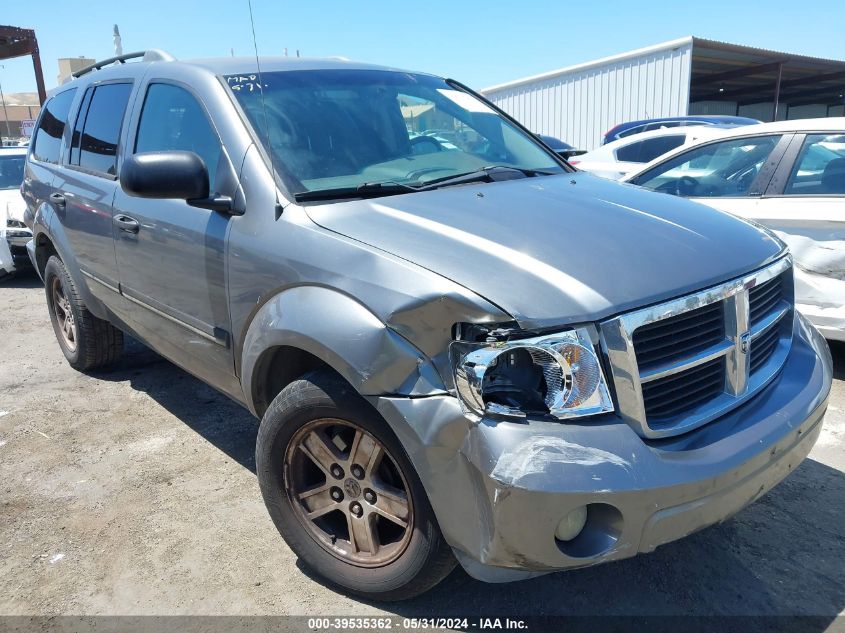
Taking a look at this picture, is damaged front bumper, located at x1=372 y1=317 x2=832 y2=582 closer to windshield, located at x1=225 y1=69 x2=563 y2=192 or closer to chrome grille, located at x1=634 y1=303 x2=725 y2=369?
chrome grille, located at x1=634 y1=303 x2=725 y2=369

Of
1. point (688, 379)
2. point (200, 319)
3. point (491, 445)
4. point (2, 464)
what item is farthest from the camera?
point (2, 464)

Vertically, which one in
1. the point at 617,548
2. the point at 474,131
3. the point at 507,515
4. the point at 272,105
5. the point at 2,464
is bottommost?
the point at 2,464

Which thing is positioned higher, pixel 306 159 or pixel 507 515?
pixel 306 159

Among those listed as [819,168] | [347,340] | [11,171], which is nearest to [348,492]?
[347,340]

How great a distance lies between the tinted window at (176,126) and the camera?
2.84 m

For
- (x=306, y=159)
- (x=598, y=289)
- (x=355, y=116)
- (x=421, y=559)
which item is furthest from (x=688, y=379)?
(x=355, y=116)

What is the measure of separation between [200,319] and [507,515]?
171 centimetres

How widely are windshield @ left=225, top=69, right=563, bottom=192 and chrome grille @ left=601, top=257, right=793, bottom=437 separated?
116cm

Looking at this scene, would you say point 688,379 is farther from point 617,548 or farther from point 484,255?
point 484,255

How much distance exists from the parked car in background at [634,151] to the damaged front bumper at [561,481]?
726 cm

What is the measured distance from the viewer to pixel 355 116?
2.96 metres

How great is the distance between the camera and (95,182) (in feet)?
12.3

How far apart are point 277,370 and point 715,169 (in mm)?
3991

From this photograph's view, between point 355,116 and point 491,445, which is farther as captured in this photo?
point 355,116
